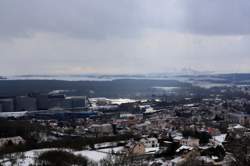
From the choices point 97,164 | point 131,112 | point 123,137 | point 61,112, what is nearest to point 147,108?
point 131,112

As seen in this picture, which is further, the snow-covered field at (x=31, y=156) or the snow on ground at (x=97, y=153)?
the snow on ground at (x=97, y=153)

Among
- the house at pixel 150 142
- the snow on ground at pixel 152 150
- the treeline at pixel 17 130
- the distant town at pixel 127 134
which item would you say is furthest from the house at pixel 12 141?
the snow on ground at pixel 152 150

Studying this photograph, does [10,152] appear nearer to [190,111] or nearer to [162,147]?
[162,147]

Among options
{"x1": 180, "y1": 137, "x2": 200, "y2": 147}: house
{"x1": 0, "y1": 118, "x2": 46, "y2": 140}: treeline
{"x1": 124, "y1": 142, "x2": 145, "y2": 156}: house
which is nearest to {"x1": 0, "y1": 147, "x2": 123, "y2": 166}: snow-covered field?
{"x1": 124, "y1": 142, "x2": 145, "y2": 156}: house

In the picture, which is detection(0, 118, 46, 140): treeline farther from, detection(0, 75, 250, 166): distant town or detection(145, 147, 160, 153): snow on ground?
detection(145, 147, 160, 153): snow on ground

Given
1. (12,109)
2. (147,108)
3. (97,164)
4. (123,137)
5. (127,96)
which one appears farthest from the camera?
(127,96)

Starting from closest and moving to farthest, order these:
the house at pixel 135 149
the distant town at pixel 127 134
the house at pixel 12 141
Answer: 1. the distant town at pixel 127 134
2. the house at pixel 135 149
3. the house at pixel 12 141

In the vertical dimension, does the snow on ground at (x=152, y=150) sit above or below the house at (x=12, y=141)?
above

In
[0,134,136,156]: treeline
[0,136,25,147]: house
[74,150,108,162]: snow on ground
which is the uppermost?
[74,150,108,162]: snow on ground

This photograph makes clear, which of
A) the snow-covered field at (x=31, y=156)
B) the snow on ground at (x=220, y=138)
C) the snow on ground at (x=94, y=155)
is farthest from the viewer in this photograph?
the snow on ground at (x=220, y=138)

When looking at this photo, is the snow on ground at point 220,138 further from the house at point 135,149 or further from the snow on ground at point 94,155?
the snow on ground at point 94,155

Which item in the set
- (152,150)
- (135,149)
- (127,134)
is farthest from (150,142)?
(127,134)
